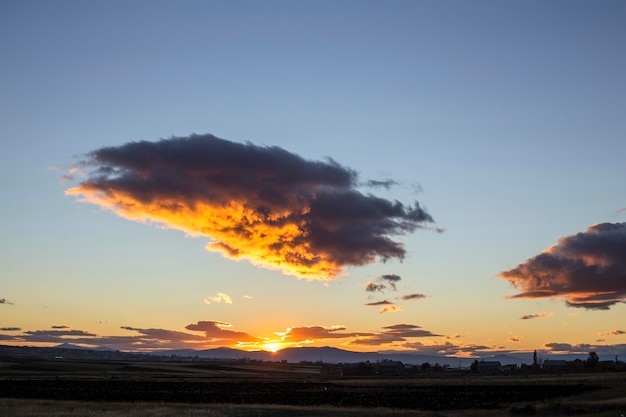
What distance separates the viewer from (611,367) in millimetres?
186000

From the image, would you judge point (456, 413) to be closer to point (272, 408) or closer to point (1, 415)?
point (272, 408)

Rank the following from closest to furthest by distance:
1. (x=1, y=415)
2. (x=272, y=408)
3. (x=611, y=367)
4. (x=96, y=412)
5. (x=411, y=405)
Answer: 1. (x=1, y=415)
2. (x=96, y=412)
3. (x=272, y=408)
4. (x=411, y=405)
5. (x=611, y=367)

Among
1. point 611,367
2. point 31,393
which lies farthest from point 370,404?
point 611,367

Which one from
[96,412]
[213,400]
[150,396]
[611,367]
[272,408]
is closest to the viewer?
[96,412]

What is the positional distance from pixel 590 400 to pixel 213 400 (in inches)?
1595

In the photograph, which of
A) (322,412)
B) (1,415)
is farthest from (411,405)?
(1,415)

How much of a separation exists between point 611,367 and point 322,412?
161 metres

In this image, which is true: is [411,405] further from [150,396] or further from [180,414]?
[150,396]

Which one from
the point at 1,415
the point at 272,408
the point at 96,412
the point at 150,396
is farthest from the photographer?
the point at 150,396

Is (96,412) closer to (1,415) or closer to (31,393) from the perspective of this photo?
(1,415)

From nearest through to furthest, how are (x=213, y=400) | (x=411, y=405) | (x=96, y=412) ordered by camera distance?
(x=96, y=412)
(x=411, y=405)
(x=213, y=400)

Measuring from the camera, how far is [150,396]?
3071 inches

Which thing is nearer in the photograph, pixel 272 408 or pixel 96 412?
pixel 96 412

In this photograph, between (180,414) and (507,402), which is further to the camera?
(507,402)
